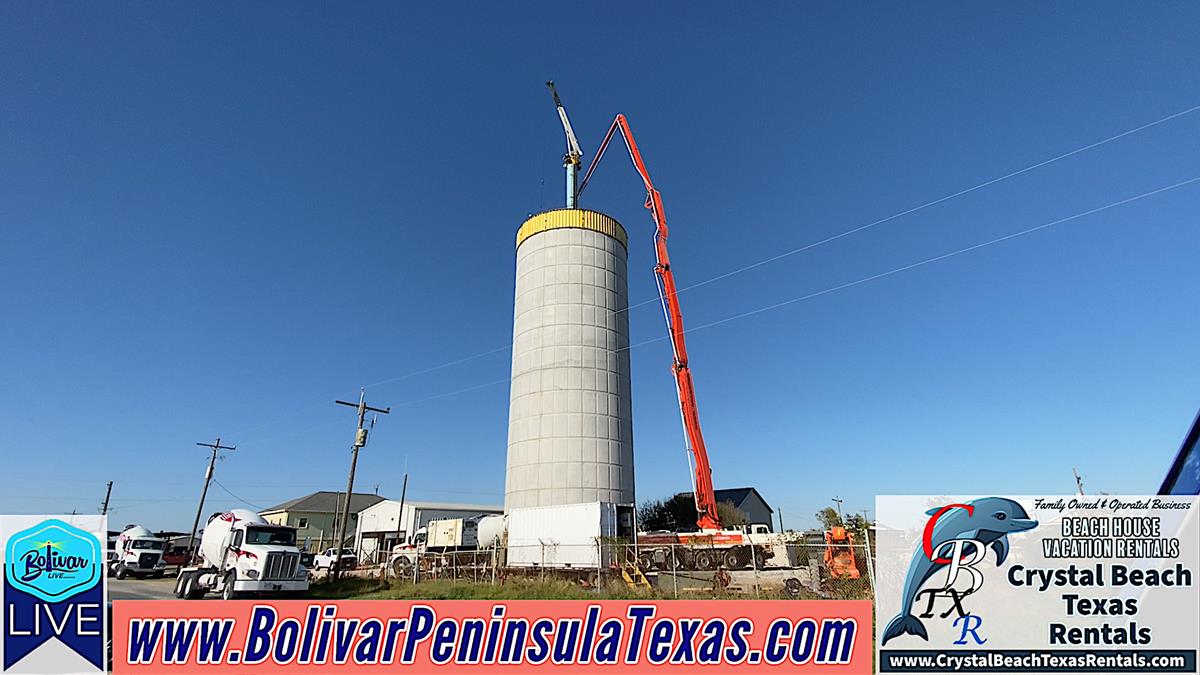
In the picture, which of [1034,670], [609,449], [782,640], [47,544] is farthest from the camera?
[609,449]

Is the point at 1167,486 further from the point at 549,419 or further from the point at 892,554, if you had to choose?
the point at 549,419

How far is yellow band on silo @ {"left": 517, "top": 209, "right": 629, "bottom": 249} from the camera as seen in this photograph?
44531mm

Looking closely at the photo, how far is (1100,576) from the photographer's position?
9.75m

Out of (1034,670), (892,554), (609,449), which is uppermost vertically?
(609,449)

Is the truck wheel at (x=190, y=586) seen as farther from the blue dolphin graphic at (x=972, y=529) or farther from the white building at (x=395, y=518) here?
the white building at (x=395, y=518)

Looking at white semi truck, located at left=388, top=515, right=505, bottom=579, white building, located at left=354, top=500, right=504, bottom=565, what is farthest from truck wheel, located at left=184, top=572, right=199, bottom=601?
white building, located at left=354, top=500, right=504, bottom=565

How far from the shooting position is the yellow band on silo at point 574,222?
4453 centimetres

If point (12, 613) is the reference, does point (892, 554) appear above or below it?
above

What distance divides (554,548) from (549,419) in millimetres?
8620

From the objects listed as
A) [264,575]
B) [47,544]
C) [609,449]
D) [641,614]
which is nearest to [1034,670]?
[641,614]

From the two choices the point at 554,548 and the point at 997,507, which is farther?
the point at 554,548

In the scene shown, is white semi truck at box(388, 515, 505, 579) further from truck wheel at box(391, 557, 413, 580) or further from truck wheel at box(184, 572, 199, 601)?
truck wheel at box(184, 572, 199, 601)

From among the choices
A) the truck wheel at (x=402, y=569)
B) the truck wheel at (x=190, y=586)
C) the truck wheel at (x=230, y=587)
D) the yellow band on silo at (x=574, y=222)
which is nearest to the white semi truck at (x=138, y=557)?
the truck wheel at (x=402, y=569)

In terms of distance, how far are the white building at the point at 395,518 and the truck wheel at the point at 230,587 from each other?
36.5m
